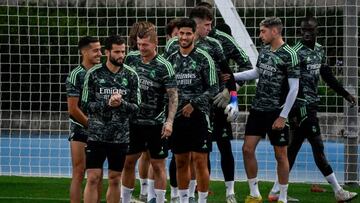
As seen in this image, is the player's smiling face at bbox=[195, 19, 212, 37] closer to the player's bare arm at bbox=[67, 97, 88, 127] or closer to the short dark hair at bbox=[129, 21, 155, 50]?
the short dark hair at bbox=[129, 21, 155, 50]

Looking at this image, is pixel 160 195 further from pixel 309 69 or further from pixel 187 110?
pixel 309 69

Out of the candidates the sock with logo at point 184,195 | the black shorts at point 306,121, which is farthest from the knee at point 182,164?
the black shorts at point 306,121

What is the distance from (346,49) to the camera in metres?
16.4

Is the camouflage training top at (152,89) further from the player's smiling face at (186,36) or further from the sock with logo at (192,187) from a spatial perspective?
the sock with logo at (192,187)

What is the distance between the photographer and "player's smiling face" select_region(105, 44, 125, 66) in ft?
37.7

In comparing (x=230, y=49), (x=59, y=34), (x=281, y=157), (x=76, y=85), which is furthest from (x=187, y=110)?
(x=59, y=34)

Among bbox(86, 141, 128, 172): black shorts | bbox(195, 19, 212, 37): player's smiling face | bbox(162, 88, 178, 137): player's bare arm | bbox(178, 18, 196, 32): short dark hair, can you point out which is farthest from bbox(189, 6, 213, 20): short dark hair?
bbox(86, 141, 128, 172): black shorts

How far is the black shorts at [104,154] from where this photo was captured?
11469mm

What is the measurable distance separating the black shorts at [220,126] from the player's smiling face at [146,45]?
1611 millimetres

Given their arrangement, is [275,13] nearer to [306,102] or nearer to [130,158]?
[306,102]

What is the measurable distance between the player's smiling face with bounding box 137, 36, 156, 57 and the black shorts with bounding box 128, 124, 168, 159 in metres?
0.77

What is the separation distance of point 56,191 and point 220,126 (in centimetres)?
269

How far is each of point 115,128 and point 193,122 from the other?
1.22 m

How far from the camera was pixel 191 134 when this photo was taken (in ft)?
40.7
